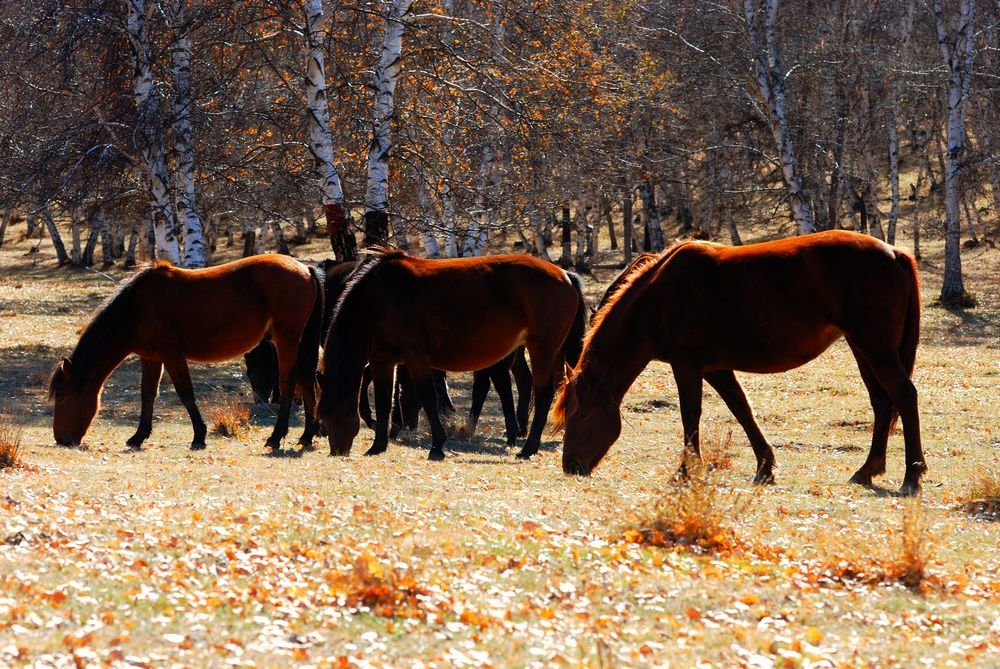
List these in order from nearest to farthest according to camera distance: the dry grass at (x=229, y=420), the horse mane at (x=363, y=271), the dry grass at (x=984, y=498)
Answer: the dry grass at (x=984, y=498), the horse mane at (x=363, y=271), the dry grass at (x=229, y=420)

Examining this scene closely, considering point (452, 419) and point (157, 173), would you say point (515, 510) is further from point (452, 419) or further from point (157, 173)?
point (157, 173)

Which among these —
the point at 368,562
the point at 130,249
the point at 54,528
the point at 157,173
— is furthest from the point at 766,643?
the point at 130,249

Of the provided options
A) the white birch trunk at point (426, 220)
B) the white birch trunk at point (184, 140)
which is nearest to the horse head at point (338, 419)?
the white birch trunk at point (426, 220)

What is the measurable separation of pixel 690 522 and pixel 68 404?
8.22 meters

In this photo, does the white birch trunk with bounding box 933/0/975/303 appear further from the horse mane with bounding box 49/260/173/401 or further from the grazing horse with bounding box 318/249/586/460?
the horse mane with bounding box 49/260/173/401

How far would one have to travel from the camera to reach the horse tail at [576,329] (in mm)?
14008

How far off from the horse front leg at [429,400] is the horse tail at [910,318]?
493 centimetres

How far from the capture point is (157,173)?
20453mm

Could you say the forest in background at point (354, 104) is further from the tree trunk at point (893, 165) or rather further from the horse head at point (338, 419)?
the tree trunk at point (893, 165)

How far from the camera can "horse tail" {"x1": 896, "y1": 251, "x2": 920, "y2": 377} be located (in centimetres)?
1048

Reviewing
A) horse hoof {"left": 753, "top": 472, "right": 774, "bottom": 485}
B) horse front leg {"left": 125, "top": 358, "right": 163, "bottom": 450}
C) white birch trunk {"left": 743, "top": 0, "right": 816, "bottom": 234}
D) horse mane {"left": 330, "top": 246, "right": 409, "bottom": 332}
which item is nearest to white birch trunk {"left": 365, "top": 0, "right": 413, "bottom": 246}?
horse mane {"left": 330, "top": 246, "right": 409, "bottom": 332}

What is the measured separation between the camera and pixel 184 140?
768 inches

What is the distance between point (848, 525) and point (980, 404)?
31.2ft

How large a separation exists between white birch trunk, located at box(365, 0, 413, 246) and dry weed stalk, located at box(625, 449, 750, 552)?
10.2 meters
